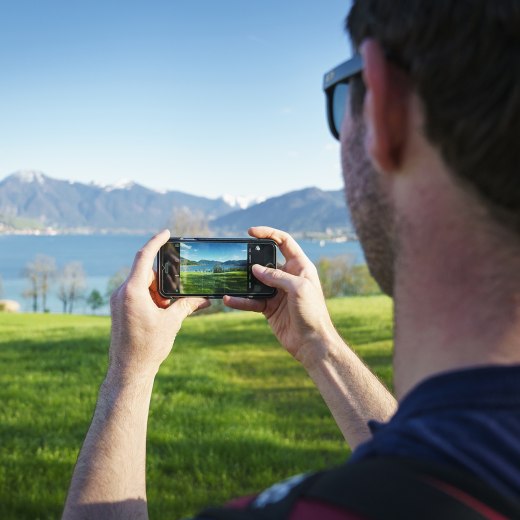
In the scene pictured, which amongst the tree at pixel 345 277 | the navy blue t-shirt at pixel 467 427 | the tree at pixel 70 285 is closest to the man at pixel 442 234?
the navy blue t-shirt at pixel 467 427

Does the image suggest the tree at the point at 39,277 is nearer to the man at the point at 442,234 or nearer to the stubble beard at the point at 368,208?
the stubble beard at the point at 368,208

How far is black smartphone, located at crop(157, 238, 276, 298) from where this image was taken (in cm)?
253

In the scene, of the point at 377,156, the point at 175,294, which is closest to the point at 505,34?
the point at 377,156

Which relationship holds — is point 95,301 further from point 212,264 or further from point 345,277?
point 212,264

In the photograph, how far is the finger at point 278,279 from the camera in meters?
2.20

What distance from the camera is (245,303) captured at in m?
2.44

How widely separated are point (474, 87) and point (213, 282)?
1.89m

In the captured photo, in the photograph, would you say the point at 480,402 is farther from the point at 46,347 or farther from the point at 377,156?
the point at 46,347

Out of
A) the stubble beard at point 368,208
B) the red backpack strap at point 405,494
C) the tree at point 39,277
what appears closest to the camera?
the red backpack strap at point 405,494

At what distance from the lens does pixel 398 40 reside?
875mm

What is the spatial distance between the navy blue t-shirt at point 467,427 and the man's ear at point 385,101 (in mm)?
313

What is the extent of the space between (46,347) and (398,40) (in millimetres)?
10842

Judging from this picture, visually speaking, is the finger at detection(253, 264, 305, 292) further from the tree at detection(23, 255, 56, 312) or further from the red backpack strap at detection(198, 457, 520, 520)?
the tree at detection(23, 255, 56, 312)

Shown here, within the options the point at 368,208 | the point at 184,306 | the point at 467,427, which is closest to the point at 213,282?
the point at 184,306
